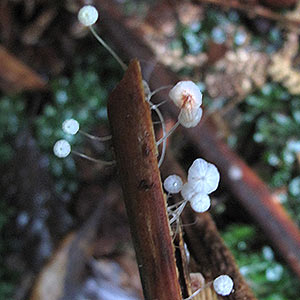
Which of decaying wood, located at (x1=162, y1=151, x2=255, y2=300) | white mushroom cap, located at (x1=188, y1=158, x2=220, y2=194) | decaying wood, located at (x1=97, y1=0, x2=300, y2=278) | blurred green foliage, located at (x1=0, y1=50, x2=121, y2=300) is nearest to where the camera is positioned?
white mushroom cap, located at (x1=188, y1=158, x2=220, y2=194)

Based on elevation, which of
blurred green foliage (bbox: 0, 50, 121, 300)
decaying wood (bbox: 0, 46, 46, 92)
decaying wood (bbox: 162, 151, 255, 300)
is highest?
decaying wood (bbox: 0, 46, 46, 92)

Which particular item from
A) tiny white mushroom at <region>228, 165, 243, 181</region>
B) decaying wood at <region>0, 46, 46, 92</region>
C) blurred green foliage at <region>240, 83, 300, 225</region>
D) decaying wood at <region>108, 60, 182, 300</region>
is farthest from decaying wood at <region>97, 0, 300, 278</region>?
decaying wood at <region>108, 60, 182, 300</region>

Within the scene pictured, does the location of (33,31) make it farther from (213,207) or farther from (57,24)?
(213,207)

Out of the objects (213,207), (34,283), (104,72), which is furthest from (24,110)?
(213,207)

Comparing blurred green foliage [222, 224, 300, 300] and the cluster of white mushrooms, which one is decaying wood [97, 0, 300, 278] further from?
the cluster of white mushrooms

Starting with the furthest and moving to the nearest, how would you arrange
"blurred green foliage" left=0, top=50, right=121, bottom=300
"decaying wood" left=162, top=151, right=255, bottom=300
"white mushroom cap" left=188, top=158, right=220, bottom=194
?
"blurred green foliage" left=0, top=50, right=121, bottom=300
"decaying wood" left=162, top=151, right=255, bottom=300
"white mushroom cap" left=188, top=158, right=220, bottom=194

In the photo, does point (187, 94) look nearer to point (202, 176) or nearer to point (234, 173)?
point (202, 176)
